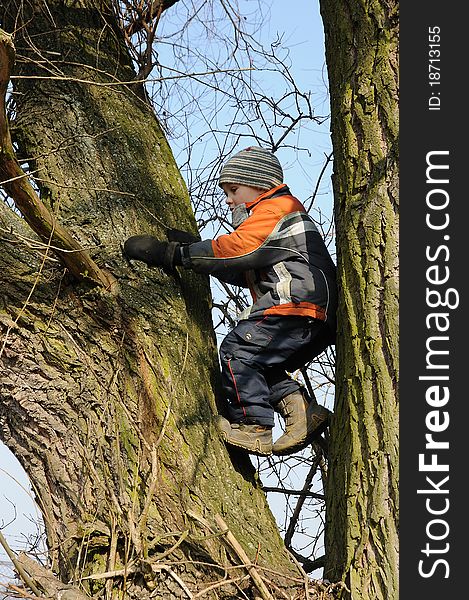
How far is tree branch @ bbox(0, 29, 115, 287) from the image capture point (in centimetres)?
254

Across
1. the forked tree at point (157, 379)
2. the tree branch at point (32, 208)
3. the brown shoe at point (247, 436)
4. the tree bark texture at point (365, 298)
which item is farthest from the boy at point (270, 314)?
the tree bark texture at point (365, 298)

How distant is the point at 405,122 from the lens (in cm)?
280

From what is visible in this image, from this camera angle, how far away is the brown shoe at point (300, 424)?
3.31 m

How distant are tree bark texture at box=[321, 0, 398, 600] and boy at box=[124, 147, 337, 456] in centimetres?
38

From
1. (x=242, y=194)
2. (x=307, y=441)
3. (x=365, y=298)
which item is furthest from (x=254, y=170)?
(x=307, y=441)

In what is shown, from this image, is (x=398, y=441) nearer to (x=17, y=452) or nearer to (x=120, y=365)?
(x=120, y=365)

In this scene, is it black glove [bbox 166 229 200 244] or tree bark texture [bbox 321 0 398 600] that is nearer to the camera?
tree bark texture [bbox 321 0 398 600]

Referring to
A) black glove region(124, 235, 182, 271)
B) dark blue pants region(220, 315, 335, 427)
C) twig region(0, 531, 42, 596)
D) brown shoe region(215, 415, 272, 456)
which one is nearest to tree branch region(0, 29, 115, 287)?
black glove region(124, 235, 182, 271)

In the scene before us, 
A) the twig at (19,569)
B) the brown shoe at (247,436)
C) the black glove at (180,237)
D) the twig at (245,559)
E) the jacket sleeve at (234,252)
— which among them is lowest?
the twig at (19,569)

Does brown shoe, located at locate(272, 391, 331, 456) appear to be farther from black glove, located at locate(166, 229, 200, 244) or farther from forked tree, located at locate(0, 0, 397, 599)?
black glove, located at locate(166, 229, 200, 244)

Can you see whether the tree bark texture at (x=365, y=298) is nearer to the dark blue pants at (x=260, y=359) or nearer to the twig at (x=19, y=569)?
the dark blue pants at (x=260, y=359)

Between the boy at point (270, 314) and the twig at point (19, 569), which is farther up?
the boy at point (270, 314)

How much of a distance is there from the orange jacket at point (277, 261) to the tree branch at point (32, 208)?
43 cm

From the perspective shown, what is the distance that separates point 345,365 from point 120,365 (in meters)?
0.85
